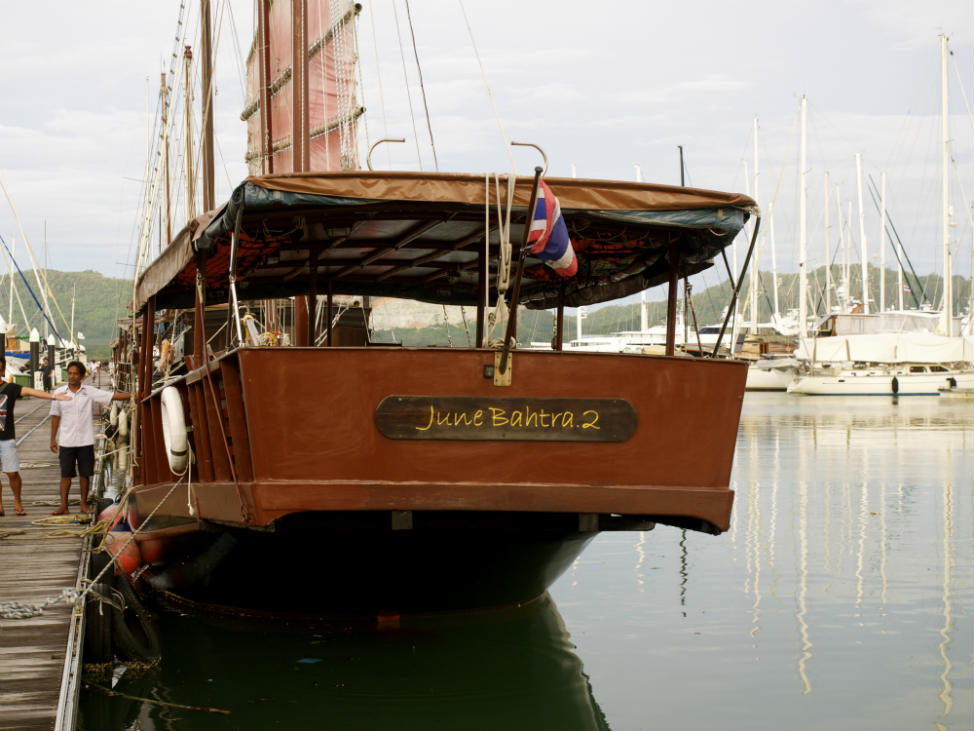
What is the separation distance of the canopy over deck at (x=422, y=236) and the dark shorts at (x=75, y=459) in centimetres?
183

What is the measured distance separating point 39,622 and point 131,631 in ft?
3.67

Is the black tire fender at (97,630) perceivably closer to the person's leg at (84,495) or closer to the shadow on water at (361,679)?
the shadow on water at (361,679)

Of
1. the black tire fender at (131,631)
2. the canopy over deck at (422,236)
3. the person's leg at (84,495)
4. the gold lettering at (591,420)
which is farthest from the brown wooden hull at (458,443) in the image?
the person's leg at (84,495)

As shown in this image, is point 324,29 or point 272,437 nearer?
point 272,437

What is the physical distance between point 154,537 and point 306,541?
258 cm

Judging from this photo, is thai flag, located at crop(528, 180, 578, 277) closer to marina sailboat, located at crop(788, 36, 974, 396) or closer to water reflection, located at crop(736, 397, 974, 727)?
water reflection, located at crop(736, 397, 974, 727)

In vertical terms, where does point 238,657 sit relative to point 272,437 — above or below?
below

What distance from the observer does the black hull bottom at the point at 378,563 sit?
309 inches

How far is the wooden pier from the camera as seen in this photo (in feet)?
20.4

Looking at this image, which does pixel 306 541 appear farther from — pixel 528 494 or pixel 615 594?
pixel 615 594

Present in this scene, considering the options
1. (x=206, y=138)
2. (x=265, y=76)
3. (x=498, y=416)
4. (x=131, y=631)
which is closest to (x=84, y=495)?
(x=131, y=631)

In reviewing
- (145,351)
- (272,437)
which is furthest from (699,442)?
(145,351)

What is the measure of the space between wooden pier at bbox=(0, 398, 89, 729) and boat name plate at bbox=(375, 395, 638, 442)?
2458 millimetres

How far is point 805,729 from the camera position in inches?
306
